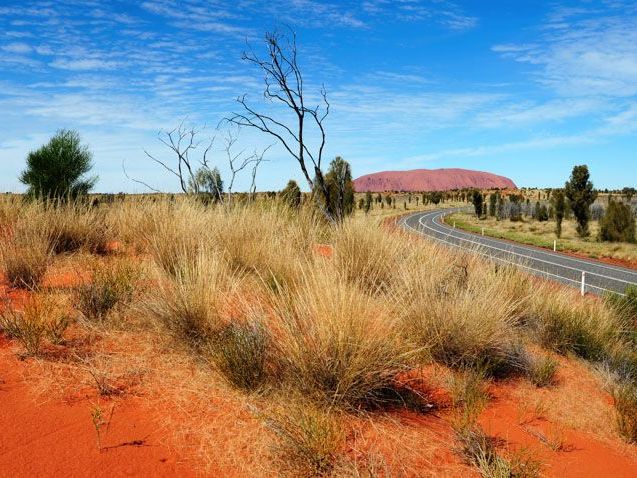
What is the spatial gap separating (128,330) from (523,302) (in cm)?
618

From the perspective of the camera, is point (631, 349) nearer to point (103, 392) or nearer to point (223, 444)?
point (223, 444)

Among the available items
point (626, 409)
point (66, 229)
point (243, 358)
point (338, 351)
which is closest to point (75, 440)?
point (243, 358)

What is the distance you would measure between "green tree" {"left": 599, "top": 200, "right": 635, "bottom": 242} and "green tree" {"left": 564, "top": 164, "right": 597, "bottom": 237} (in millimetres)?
2156

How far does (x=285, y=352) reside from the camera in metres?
4.23

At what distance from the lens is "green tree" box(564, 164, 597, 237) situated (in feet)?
118

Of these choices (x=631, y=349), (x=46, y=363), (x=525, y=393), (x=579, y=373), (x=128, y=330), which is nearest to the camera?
(x=46, y=363)

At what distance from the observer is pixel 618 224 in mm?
33375

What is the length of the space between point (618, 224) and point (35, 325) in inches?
1456

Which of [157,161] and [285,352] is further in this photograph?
[157,161]

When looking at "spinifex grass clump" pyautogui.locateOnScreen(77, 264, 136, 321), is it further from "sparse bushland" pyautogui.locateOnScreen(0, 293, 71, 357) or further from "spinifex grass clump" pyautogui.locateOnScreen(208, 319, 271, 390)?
"spinifex grass clump" pyautogui.locateOnScreen(208, 319, 271, 390)

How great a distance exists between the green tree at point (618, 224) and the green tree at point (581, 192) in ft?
7.07

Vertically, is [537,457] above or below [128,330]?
below

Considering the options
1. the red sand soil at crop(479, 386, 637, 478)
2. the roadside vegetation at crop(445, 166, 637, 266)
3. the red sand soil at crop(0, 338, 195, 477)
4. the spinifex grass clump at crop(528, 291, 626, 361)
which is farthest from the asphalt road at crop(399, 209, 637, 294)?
the red sand soil at crop(0, 338, 195, 477)

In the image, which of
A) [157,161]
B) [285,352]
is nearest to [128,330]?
[285,352]
